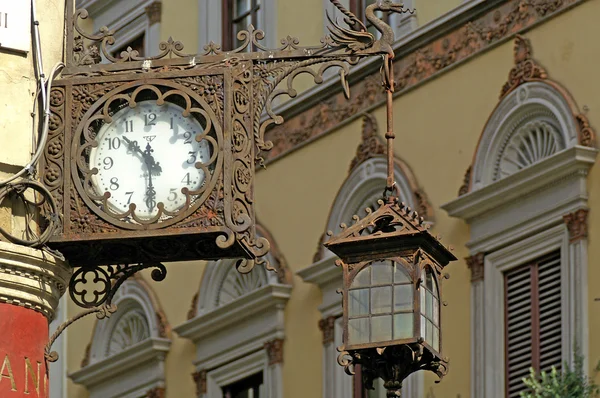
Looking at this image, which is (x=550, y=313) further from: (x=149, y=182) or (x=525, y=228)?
(x=149, y=182)

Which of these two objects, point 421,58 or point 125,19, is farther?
point 125,19

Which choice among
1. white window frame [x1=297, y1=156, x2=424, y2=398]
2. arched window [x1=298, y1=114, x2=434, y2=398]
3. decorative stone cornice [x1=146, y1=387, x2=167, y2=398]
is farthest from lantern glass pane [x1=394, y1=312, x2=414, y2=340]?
decorative stone cornice [x1=146, y1=387, x2=167, y2=398]

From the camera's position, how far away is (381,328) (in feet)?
37.2

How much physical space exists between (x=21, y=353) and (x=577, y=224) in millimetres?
11175

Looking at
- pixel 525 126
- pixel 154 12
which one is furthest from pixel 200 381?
pixel 525 126

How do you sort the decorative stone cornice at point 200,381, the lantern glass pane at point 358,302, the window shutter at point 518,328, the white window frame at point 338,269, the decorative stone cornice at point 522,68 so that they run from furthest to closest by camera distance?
the decorative stone cornice at point 200,381 → the white window frame at point 338,269 → the decorative stone cornice at point 522,68 → the window shutter at point 518,328 → the lantern glass pane at point 358,302

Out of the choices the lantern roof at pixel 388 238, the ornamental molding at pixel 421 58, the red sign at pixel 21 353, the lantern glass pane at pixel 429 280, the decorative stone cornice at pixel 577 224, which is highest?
the ornamental molding at pixel 421 58

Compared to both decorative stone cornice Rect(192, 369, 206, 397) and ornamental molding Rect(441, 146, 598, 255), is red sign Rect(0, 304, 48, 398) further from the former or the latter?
decorative stone cornice Rect(192, 369, 206, 397)

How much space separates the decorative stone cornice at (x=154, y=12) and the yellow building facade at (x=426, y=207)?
0.07 feet

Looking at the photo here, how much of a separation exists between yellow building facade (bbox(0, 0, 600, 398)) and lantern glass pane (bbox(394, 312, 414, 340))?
8478 millimetres

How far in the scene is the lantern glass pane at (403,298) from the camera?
1124 centimetres

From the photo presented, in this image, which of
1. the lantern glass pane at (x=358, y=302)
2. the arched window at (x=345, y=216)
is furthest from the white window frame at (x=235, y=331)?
the lantern glass pane at (x=358, y=302)

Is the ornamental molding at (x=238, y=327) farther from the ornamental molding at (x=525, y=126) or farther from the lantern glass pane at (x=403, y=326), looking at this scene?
the lantern glass pane at (x=403, y=326)

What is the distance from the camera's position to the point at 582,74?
2036cm
